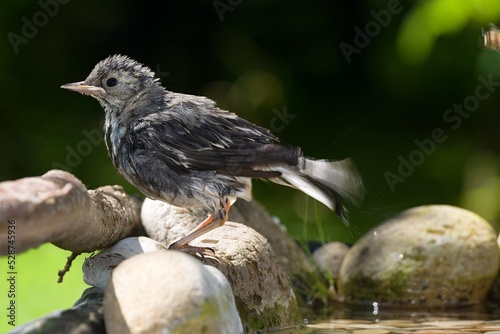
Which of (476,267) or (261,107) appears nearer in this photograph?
(476,267)

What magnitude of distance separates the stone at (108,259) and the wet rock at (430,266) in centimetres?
151

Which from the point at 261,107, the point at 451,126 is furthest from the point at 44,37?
the point at 451,126

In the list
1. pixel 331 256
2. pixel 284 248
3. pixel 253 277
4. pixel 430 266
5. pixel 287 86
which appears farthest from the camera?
pixel 287 86

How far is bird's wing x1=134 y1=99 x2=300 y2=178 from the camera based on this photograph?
3.32m

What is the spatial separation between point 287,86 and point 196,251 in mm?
3506

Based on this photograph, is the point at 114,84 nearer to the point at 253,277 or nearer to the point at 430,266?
the point at 253,277

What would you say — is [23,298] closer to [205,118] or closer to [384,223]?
[205,118]

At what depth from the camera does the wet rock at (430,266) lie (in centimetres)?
458

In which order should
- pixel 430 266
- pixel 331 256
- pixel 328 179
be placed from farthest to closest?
pixel 331 256 < pixel 430 266 < pixel 328 179

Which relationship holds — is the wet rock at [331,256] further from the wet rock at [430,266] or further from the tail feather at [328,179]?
the tail feather at [328,179]

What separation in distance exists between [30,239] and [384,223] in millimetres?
2826

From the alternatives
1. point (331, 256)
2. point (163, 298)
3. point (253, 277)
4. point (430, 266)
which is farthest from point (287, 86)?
point (163, 298)

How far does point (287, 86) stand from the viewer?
6750 millimetres

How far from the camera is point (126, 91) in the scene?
11.6ft
